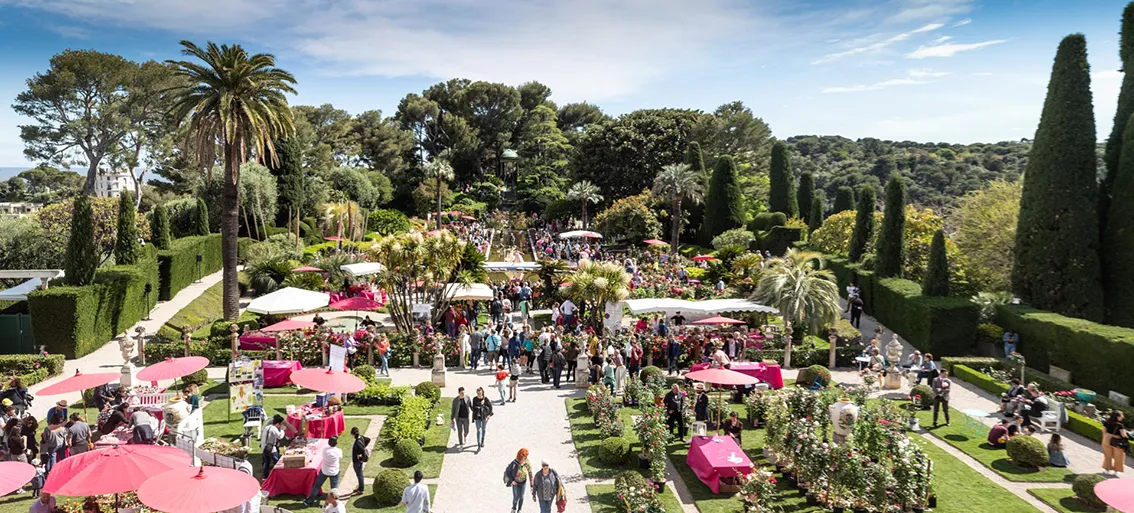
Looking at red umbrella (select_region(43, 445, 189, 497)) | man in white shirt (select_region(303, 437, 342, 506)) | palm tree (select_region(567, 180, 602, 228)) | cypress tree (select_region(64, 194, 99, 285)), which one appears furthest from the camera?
palm tree (select_region(567, 180, 602, 228))

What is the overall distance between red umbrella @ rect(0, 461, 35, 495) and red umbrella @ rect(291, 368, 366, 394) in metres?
4.80

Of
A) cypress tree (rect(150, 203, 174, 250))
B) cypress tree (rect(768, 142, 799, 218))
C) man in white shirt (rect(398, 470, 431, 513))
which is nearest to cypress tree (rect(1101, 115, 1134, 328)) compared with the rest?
man in white shirt (rect(398, 470, 431, 513))

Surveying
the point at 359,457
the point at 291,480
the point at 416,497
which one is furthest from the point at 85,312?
the point at 416,497

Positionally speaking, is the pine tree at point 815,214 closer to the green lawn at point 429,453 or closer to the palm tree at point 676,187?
the palm tree at point 676,187

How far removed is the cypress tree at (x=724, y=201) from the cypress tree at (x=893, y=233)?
61.0 feet

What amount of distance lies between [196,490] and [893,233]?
28229 millimetres

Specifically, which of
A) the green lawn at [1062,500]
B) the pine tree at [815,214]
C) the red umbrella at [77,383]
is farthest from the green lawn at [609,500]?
the pine tree at [815,214]

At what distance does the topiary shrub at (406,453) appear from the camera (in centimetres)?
1441

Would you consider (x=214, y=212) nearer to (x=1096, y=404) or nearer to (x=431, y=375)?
(x=431, y=375)

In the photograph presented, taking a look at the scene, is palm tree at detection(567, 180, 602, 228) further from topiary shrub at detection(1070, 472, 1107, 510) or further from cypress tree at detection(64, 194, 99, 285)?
topiary shrub at detection(1070, 472, 1107, 510)

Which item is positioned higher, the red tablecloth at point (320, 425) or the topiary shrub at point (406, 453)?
the red tablecloth at point (320, 425)

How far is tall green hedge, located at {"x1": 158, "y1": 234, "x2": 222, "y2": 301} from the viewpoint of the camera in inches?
1252

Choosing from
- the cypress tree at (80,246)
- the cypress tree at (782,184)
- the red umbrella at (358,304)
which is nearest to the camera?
the cypress tree at (80,246)

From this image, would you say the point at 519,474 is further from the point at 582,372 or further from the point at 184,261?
the point at 184,261
